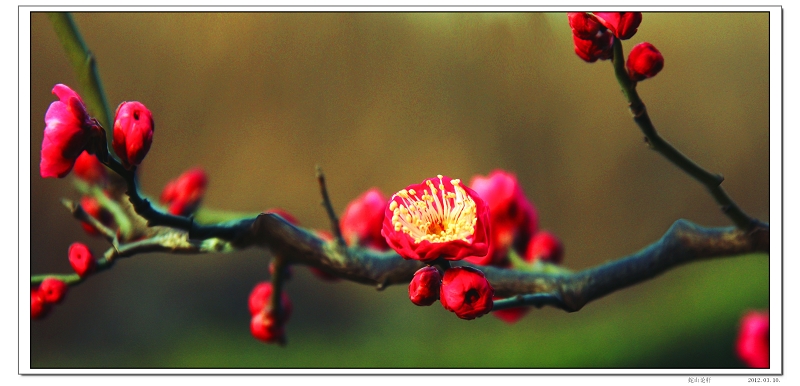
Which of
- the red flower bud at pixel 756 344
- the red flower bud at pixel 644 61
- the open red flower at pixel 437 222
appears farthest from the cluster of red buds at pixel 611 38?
the red flower bud at pixel 756 344

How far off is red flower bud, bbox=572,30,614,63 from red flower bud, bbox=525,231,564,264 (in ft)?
0.85

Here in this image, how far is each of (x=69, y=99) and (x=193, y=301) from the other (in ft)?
5.07

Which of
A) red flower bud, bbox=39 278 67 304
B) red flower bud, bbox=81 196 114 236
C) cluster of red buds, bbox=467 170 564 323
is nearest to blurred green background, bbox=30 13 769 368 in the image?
cluster of red buds, bbox=467 170 564 323

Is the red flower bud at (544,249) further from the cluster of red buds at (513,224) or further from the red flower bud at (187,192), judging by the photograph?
the red flower bud at (187,192)

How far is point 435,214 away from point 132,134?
0.17 m

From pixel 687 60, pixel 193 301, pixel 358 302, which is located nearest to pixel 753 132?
pixel 687 60

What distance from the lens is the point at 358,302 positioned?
1833mm

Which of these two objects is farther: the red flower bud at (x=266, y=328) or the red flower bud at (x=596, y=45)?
the red flower bud at (x=266, y=328)

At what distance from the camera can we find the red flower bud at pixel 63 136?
0.31 meters

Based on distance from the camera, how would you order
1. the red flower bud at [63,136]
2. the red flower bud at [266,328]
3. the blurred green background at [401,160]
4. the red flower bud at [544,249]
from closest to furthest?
the red flower bud at [63,136]
the red flower bud at [266,328]
the red flower bud at [544,249]
the blurred green background at [401,160]

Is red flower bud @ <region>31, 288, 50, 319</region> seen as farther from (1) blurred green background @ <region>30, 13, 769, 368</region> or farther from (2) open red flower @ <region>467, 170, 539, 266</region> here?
(1) blurred green background @ <region>30, 13, 769, 368</region>

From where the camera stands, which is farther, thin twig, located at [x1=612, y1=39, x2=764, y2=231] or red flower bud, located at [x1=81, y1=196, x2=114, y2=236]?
red flower bud, located at [x1=81, y1=196, x2=114, y2=236]

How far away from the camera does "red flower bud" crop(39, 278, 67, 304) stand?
41 centimetres

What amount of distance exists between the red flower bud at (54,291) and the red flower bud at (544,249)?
1.21 ft
